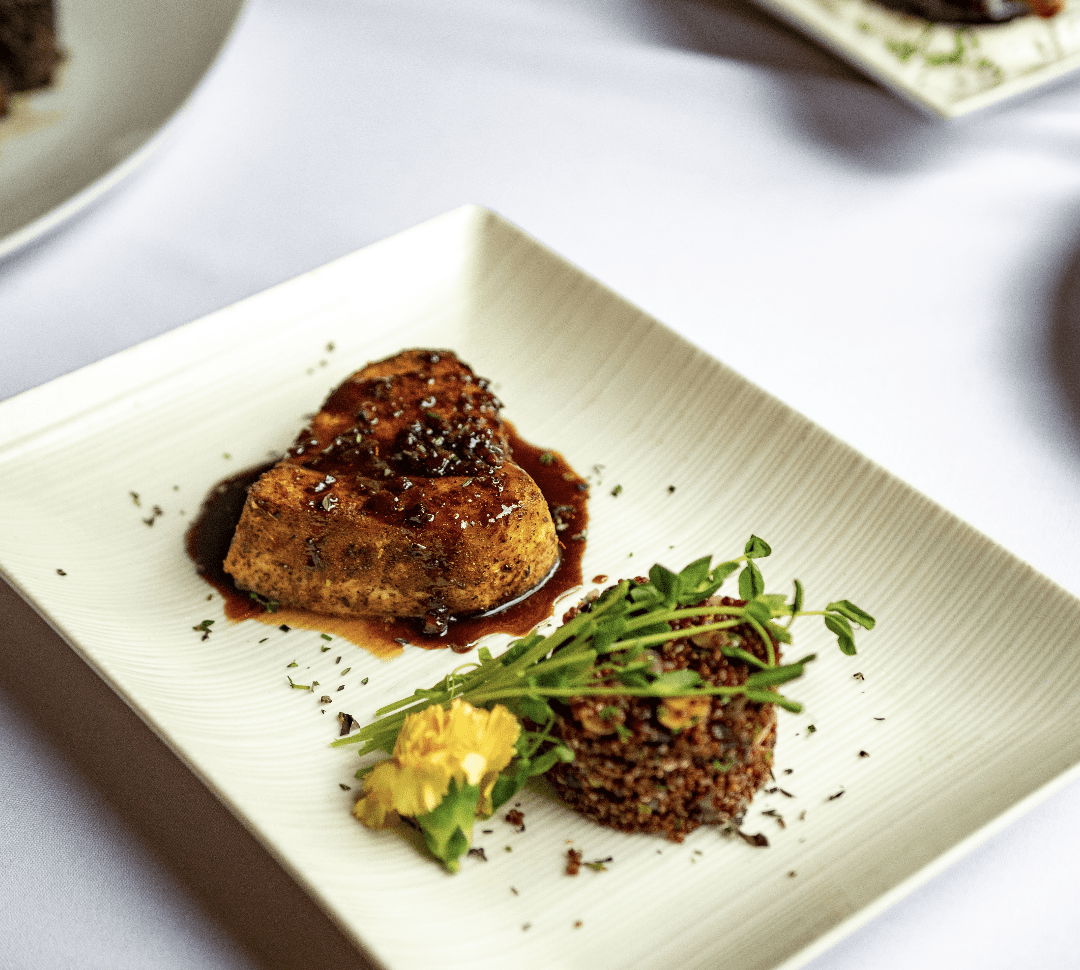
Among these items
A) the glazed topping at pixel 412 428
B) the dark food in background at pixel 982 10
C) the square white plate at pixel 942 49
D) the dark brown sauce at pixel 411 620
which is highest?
the dark food in background at pixel 982 10

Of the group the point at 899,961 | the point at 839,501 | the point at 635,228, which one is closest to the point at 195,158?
the point at 635,228

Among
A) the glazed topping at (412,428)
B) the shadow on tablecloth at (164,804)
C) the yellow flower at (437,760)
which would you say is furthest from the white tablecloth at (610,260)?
the glazed topping at (412,428)

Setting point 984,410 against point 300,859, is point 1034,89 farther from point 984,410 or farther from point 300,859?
point 300,859

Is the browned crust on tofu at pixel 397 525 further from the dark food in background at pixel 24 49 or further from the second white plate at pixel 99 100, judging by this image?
the dark food in background at pixel 24 49

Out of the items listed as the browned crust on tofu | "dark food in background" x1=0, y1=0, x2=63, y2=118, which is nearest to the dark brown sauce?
the browned crust on tofu

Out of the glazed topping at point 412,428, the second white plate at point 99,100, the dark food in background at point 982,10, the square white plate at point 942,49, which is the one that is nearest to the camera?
the glazed topping at point 412,428
